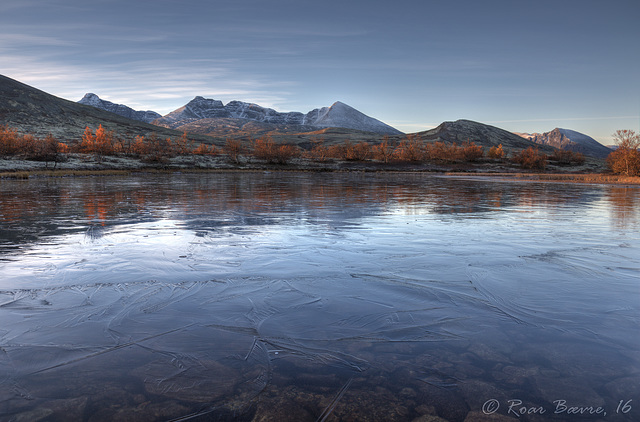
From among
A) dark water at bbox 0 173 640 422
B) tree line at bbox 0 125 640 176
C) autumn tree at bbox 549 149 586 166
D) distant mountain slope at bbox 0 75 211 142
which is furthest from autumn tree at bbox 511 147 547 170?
distant mountain slope at bbox 0 75 211 142

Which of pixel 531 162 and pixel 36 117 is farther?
pixel 36 117

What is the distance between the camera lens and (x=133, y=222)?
14961mm

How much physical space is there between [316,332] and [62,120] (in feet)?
716

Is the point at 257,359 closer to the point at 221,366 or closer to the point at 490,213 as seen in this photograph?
the point at 221,366

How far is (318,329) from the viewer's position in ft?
17.7

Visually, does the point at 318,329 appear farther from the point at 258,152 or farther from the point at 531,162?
the point at 531,162

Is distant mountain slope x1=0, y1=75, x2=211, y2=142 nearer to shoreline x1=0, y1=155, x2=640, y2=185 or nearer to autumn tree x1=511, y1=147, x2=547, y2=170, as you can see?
shoreline x1=0, y1=155, x2=640, y2=185

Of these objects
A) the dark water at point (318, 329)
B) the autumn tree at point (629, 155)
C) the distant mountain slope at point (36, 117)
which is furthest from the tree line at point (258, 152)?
the dark water at point (318, 329)

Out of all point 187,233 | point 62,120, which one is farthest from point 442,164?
point 62,120

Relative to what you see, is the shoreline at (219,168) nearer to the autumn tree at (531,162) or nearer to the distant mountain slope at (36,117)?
the autumn tree at (531,162)

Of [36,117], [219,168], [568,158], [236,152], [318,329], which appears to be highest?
[36,117]

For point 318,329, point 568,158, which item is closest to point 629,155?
point 318,329

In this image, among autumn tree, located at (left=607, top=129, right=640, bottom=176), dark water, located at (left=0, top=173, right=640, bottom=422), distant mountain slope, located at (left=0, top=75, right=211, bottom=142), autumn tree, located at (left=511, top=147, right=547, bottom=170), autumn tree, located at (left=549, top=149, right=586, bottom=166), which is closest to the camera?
dark water, located at (left=0, top=173, right=640, bottom=422)

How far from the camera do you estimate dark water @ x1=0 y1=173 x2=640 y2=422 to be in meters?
3.79
